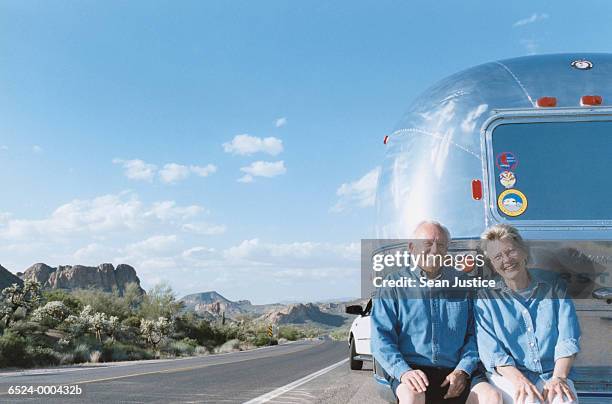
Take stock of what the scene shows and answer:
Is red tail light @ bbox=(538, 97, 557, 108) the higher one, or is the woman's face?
→ red tail light @ bbox=(538, 97, 557, 108)

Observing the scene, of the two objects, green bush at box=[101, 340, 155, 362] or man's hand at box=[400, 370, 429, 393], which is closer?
man's hand at box=[400, 370, 429, 393]

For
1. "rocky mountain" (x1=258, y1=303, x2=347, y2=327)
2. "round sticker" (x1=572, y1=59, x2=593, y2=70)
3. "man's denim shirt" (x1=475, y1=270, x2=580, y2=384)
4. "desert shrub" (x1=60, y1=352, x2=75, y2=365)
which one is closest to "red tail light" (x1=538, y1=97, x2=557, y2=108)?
"round sticker" (x1=572, y1=59, x2=593, y2=70)

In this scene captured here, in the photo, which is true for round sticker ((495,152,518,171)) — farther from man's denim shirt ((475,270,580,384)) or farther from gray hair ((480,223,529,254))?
man's denim shirt ((475,270,580,384))

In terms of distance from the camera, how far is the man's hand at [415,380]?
3592 mm

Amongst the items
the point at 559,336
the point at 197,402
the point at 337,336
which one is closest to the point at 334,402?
the point at 197,402

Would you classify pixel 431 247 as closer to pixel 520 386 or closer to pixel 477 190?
pixel 520 386

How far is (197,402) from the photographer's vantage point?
8.38 metres

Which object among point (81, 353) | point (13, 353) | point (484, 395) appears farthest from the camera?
point (81, 353)

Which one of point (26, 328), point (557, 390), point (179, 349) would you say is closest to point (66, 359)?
point (26, 328)

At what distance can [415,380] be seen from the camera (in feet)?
11.9

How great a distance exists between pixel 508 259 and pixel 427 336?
70 cm

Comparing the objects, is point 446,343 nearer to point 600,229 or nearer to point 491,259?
point 491,259

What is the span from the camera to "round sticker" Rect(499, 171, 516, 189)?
4.94m

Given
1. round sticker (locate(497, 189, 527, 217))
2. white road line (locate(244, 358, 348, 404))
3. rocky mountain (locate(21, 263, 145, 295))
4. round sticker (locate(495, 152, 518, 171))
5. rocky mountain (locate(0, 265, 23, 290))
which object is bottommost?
white road line (locate(244, 358, 348, 404))
